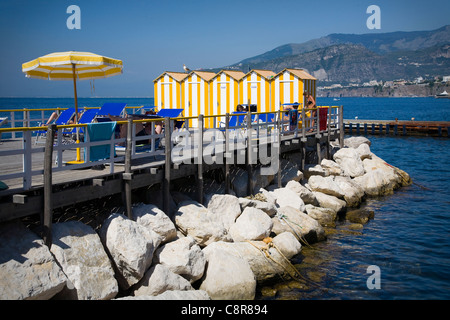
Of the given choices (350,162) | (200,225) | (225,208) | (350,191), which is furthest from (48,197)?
(350,162)

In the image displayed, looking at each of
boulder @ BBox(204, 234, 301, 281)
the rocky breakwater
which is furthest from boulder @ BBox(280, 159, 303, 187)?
boulder @ BBox(204, 234, 301, 281)

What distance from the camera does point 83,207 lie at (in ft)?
29.6

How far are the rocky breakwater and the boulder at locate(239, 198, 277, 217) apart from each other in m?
0.03

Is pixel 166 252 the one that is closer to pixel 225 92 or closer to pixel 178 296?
pixel 178 296

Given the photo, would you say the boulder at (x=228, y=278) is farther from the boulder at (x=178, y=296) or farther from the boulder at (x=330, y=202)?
A: the boulder at (x=330, y=202)

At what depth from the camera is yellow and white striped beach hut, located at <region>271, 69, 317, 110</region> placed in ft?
66.4

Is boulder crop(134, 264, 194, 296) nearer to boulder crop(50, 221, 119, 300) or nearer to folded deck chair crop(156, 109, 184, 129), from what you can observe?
boulder crop(50, 221, 119, 300)

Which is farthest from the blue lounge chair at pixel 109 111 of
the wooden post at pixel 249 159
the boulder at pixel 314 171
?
the boulder at pixel 314 171

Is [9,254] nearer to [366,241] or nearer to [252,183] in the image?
[252,183]

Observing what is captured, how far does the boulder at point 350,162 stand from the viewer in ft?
58.6

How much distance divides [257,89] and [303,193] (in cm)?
848
